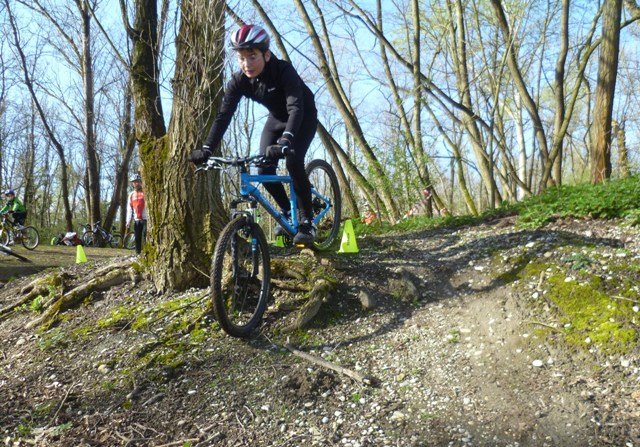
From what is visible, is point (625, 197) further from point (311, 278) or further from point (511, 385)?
point (311, 278)

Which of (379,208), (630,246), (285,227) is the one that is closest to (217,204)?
(285,227)

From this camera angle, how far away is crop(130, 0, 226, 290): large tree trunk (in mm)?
4406

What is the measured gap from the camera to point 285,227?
448 centimetres

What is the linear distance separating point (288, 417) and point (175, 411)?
0.75 meters

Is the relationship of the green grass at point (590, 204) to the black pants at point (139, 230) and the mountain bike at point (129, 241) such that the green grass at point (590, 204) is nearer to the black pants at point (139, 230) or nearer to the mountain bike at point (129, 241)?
the black pants at point (139, 230)

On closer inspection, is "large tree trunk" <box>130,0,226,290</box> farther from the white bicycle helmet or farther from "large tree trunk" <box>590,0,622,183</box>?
"large tree trunk" <box>590,0,622,183</box>

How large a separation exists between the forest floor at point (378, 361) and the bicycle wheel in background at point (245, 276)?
166mm

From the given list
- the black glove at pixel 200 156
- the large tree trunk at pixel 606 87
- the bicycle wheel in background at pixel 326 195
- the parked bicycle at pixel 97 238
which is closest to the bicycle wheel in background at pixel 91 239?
the parked bicycle at pixel 97 238

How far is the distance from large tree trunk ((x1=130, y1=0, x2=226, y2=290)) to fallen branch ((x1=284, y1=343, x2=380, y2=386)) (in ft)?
4.90

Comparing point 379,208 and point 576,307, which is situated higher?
point 379,208

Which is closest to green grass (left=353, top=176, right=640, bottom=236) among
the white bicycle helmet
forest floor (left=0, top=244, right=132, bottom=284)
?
the white bicycle helmet

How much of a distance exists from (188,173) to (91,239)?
16.9m

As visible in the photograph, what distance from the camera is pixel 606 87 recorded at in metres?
7.23

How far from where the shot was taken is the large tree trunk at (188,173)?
14.5 ft
